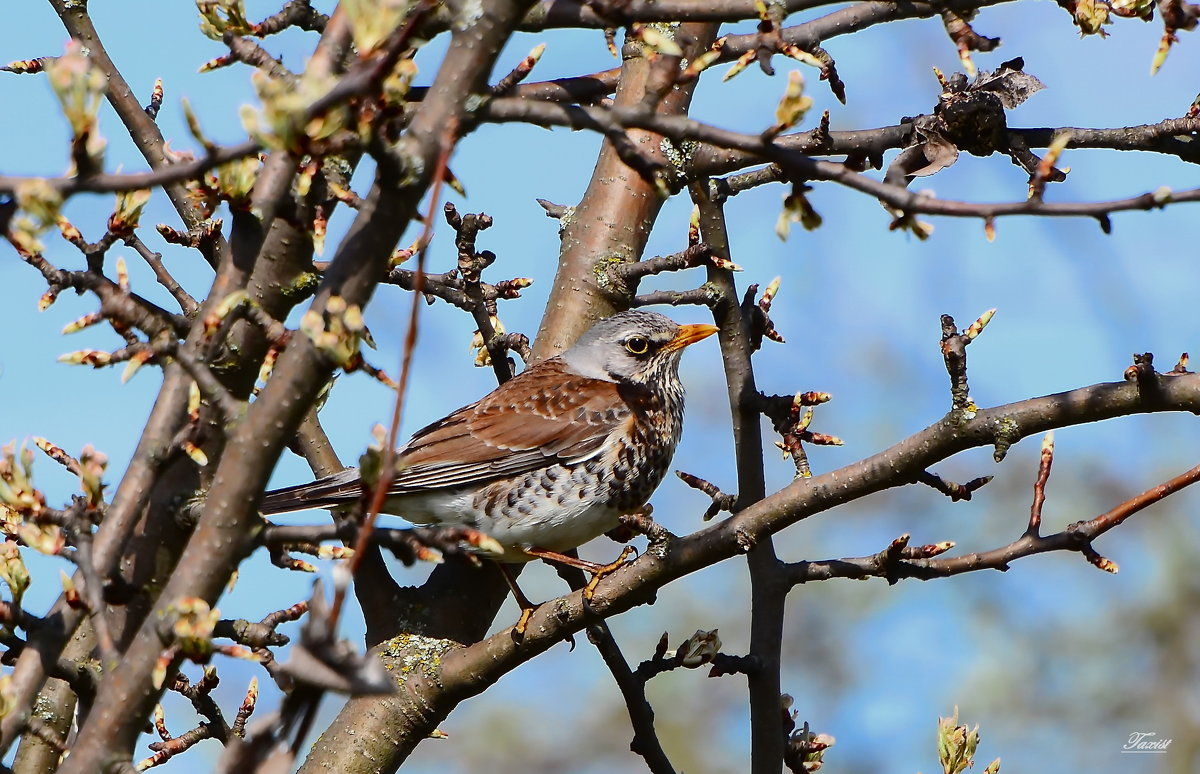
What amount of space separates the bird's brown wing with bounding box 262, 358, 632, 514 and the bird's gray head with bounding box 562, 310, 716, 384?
137mm

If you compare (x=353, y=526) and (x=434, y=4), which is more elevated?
(x=434, y=4)

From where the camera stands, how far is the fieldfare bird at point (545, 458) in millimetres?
5250

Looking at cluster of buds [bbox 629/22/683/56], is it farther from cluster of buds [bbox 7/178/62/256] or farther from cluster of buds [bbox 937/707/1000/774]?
cluster of buds [bbox 937/707/1000/774]

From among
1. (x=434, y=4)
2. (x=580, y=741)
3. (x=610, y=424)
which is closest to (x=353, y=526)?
(x=434, y=4)

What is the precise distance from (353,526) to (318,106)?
2.46ft

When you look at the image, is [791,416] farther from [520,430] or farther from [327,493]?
[520,430]

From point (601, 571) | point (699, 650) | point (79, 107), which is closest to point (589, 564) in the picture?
point (601, 571)

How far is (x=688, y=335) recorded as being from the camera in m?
6.03

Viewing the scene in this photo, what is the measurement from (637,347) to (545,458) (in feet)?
2.85

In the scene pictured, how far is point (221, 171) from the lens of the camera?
8.18ft

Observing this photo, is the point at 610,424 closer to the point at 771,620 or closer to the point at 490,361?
the point at 490,361

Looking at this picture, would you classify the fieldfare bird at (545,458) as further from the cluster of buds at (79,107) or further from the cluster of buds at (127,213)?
the cluster of buds at (79,107)

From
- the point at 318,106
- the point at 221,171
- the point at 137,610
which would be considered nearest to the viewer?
the point at 318,106

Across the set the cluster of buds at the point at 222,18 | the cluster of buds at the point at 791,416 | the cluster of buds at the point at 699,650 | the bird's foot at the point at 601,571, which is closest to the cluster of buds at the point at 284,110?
the cluster of buds at the point at 222,18
